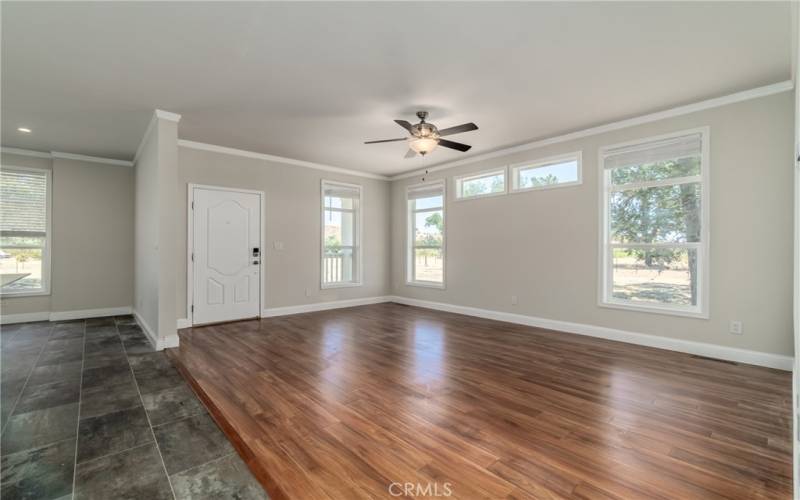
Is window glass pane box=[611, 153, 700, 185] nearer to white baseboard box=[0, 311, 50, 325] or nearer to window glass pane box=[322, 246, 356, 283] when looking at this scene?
window glass pane box=[322, 246, 356, 283]

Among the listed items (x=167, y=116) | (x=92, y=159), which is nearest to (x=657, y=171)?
(x=167, y=116)

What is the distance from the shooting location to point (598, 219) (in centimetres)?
452

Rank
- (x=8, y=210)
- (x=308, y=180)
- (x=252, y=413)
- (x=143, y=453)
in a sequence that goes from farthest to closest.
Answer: (x=308, y=180) < (x=8, y=210) < (x=252, y=413) < (x=143, y=453)

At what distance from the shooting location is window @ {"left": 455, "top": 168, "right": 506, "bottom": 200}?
5.67m

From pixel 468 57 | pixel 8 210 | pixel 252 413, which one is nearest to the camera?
pixel 252 413

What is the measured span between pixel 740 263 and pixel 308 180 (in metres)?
5.97

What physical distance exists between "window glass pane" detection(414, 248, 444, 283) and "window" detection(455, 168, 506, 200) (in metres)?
1.18

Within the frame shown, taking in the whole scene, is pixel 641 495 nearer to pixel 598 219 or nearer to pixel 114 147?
pixel 598 219

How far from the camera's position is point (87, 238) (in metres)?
5.76

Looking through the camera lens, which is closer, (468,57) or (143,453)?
(143,453)

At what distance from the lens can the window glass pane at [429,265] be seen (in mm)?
6684

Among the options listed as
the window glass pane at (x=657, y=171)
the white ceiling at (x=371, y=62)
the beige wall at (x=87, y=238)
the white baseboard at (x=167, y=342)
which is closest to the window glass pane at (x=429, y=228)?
the white ceiling at (x=371, y=62)

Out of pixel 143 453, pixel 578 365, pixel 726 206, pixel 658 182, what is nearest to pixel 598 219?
pixel 658 182

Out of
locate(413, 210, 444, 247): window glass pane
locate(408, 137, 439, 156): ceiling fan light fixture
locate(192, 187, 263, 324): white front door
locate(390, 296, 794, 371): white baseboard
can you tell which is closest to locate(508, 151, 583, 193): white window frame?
locate(413, 210, 444, 247): window glass pane
